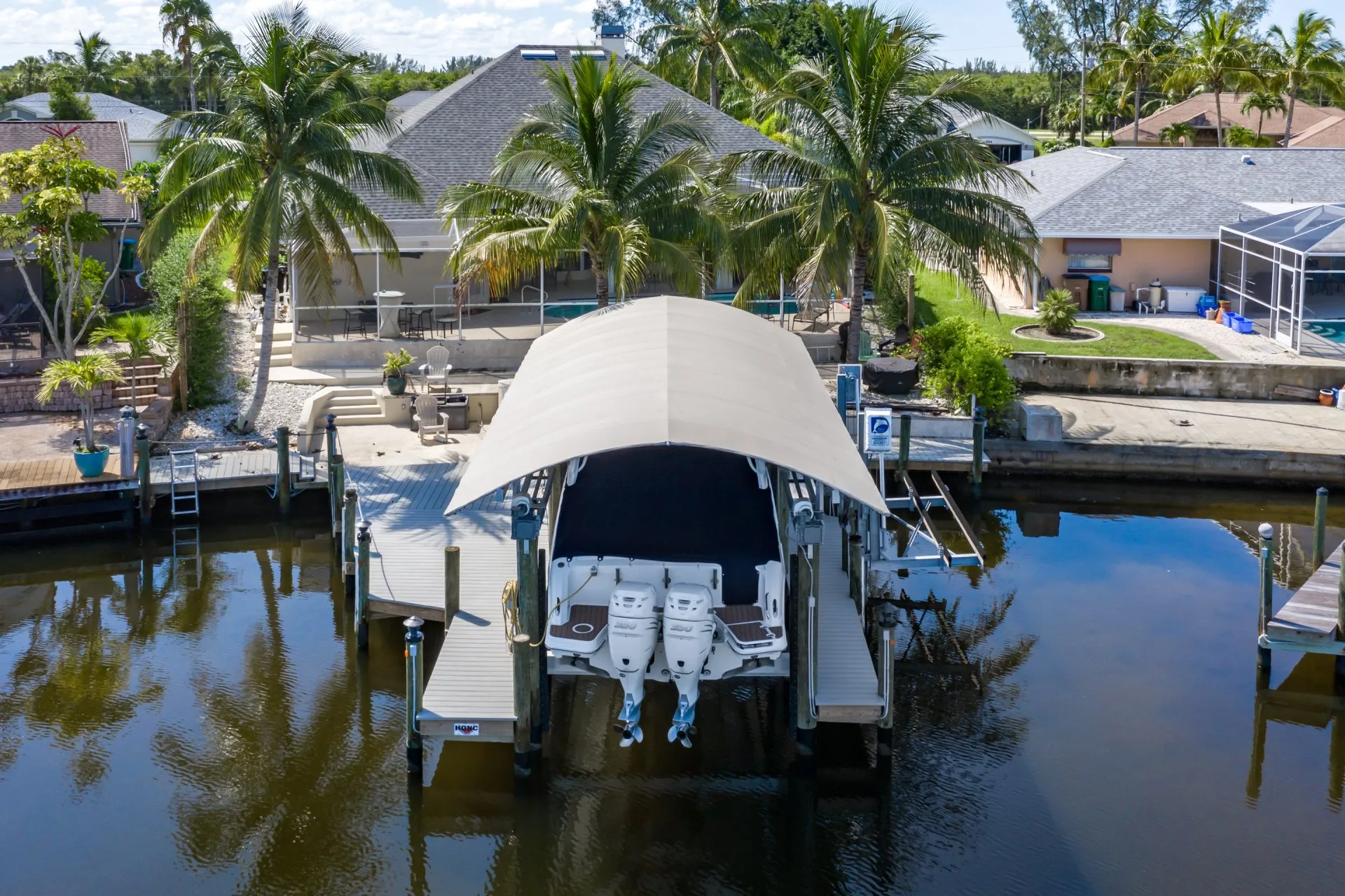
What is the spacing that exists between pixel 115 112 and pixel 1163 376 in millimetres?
54603

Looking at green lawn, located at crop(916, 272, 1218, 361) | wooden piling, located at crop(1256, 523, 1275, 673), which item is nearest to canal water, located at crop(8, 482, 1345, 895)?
wooden piling, located at crop(1256, 523, 1275, 673)

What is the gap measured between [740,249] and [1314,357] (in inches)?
→ 564

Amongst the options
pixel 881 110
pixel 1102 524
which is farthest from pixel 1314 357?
pixel 881 110

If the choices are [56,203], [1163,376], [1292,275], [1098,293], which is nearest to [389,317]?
[56,203]

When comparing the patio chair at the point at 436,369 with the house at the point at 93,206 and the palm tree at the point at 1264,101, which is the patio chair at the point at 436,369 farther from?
the palm tree at the point at 1264,101

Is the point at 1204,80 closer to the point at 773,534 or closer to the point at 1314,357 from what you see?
the point at 1314,357

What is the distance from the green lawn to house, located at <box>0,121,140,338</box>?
20.2 meters

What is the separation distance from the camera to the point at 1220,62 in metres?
56.3

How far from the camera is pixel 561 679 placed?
16.7 meters

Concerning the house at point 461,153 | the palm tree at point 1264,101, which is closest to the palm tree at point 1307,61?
the palm tree at point 1264,101

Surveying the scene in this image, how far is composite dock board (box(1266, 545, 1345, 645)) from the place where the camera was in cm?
1638

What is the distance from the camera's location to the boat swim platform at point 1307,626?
53.7 ft

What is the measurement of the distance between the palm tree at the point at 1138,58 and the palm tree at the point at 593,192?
4648 cm

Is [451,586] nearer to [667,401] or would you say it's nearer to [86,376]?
[667,401]
